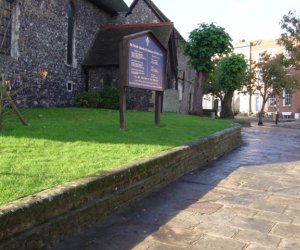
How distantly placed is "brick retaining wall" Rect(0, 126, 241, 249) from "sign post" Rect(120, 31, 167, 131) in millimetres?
3104

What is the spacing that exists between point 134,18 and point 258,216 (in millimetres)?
26631

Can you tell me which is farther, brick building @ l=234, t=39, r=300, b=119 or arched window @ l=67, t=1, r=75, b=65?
brick building @ l=234, t=39, r=300, b=119

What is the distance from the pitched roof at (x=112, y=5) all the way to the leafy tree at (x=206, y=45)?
5.44 metres

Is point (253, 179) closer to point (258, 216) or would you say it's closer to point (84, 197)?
point (258, 216)

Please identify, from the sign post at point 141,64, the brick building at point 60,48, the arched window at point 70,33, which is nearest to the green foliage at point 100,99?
the brick building at point 60,48

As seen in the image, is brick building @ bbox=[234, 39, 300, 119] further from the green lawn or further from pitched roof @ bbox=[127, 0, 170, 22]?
the green lawn

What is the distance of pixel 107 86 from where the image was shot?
23938mm

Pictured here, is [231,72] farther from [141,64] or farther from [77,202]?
[77,202]

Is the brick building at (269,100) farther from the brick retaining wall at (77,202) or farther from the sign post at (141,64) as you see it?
the brick retaining wall at (77,202)

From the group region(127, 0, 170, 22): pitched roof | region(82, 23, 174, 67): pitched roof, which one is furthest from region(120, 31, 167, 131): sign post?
region(127, 0, 170, 22): pitched roof

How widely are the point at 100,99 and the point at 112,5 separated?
27.1 feet

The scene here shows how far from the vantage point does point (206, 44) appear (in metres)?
26.1

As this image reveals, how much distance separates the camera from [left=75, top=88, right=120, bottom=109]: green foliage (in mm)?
22125

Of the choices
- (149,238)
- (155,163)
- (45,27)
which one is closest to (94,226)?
(149,238)
